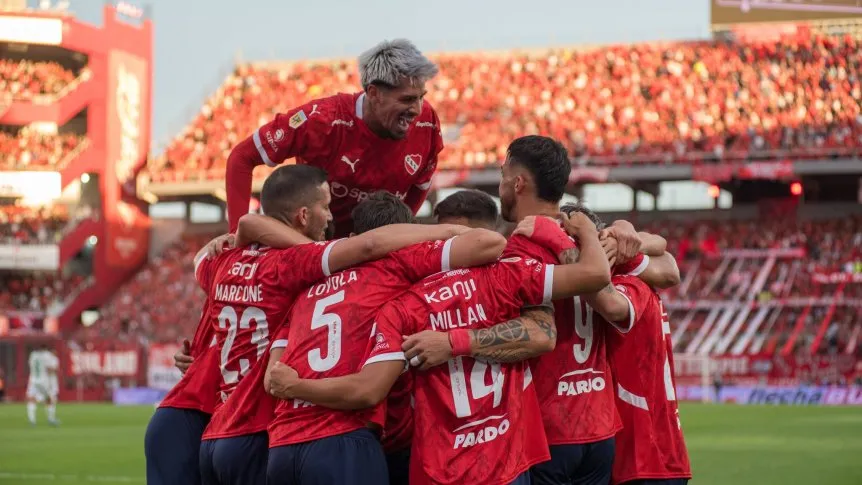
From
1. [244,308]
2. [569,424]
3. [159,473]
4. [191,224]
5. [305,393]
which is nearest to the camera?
[305,393]

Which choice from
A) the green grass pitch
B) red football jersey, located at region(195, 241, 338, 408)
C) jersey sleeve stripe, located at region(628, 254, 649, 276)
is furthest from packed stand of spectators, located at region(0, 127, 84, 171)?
jersey sleeve stripe, located at region(628, 254, 649, 276)

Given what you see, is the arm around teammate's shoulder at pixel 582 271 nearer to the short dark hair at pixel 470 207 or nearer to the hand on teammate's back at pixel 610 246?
the hand on teammate's back at pixel 610 246

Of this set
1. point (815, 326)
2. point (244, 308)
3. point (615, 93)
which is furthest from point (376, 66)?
point (615, 93)

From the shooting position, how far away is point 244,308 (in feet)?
18.2

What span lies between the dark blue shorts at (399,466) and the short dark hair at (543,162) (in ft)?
4.38

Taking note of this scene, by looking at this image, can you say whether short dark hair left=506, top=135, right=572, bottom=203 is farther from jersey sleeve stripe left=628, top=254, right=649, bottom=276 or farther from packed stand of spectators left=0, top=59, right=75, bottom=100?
packed stand of spectators left=0, top=59, right=75, bottom=100

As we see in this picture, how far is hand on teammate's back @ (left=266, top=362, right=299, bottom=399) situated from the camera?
4.87 metres

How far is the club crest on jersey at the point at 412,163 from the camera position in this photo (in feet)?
22.7

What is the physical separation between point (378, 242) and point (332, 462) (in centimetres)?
93

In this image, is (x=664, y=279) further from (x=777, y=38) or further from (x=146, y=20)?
(x=146, y=20)

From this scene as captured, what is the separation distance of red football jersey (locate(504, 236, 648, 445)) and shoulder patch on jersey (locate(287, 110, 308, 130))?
202 centimetres

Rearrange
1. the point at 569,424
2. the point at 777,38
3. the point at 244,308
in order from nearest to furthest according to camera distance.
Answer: the point at 569,424 → the point at 244,308 → the point at 777,38

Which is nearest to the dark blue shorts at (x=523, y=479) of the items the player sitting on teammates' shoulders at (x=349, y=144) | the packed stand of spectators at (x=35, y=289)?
the player sitting on teammates' shoulders at (x=349, y=144)

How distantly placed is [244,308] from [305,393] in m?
0.85
